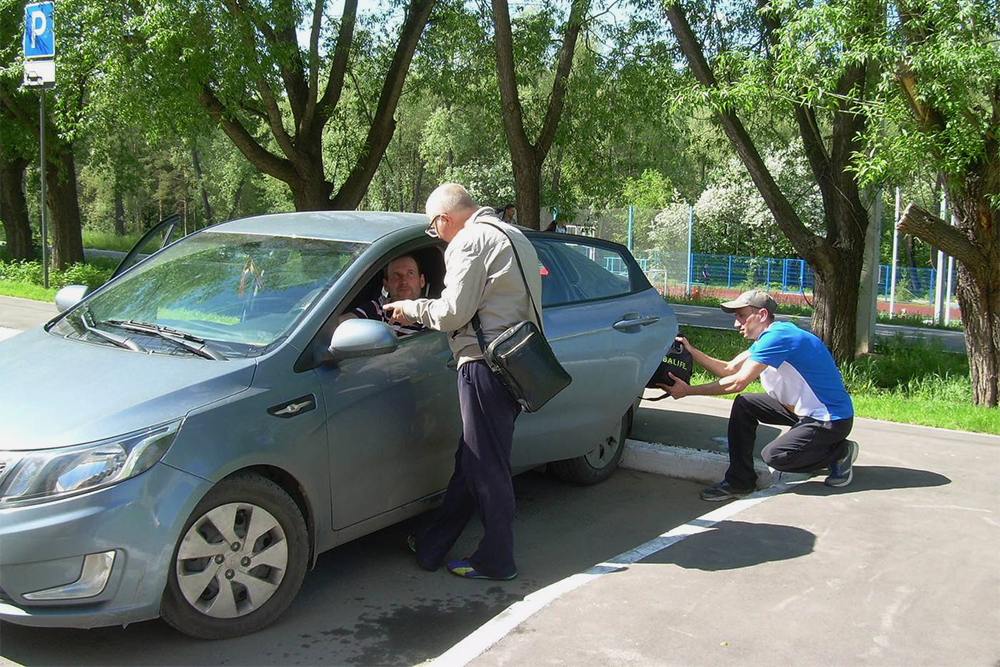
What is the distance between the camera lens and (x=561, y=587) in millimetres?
4219

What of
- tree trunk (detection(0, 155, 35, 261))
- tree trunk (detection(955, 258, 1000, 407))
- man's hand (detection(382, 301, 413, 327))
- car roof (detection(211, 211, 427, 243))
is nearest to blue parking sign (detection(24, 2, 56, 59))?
car roof (detection(211, 211, 427, 243))

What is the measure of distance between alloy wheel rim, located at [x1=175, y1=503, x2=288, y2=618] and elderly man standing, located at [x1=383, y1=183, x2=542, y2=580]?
979 millimetres

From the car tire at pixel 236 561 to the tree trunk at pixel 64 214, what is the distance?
21215 millimetres

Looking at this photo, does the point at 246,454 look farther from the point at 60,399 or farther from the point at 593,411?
the point at 593,411

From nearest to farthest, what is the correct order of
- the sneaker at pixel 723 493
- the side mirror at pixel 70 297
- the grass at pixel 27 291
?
the side mirror at pixel 70 297, the sneaker at pixel 723 493, the grass at pixel 27 291

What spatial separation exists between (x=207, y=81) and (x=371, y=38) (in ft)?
14.7

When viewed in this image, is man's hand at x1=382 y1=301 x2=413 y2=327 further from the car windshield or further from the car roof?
the car roof

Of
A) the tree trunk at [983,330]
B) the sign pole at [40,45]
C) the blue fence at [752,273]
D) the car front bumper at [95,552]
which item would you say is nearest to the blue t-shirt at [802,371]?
the car front bumper at [95,552]

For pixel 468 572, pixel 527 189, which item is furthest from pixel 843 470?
pixel 527 189

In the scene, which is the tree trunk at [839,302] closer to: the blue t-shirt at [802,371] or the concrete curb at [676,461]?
the concrete curb at [676,461]

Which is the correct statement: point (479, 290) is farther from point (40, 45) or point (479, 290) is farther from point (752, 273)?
point (752, 273)

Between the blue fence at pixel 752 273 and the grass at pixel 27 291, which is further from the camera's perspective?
the blue fence at pixel 752 273

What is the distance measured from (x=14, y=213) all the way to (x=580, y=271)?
1007 inches

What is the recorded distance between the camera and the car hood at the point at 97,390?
345cm
